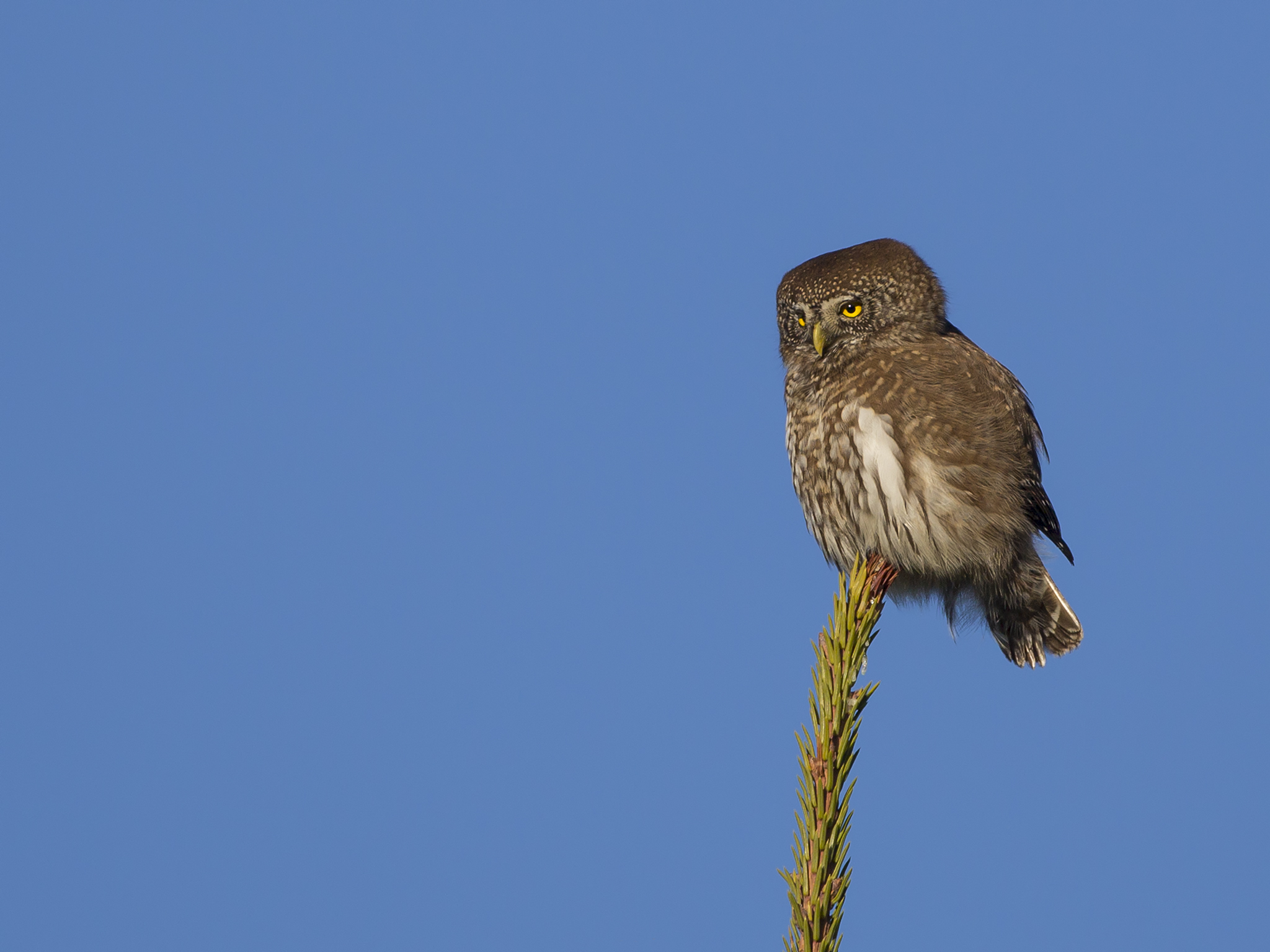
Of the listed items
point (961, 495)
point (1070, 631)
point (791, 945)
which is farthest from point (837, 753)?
point (1070, 631)

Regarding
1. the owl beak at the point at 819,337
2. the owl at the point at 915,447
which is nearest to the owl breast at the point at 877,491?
the owl at the point at 915,447

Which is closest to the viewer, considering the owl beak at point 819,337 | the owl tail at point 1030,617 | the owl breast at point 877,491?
the owl breast at point 877,491

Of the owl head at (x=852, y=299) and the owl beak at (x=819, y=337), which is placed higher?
the owl head at (x=852, y=299)

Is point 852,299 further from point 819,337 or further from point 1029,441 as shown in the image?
point 1029,441

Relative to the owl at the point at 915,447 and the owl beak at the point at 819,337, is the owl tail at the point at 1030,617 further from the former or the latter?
the owl beak at the point at 819,337

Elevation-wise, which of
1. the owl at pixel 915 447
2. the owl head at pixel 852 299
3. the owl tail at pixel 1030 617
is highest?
the owl head at pixel 852 299

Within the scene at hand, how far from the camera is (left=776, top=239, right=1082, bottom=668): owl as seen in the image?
5004 millimetres

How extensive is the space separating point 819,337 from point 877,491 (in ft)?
2.59

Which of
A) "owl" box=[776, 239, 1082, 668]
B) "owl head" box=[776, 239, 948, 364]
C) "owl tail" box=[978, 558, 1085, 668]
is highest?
"owl head" box=[776, 239, 948, 364]

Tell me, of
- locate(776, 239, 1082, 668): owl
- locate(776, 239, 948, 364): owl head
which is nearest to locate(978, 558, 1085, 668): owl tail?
locate(776, 239, 1082, 668): owl

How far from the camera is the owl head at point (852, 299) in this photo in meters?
5.41

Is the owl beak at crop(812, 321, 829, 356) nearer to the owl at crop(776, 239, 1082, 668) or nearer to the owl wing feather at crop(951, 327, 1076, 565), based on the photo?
the owl at crop(776, 239, 1082, 668)

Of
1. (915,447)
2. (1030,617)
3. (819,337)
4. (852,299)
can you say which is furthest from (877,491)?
(1030,617)

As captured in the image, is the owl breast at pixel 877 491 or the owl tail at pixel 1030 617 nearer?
the owl breast at pixel 877 491
